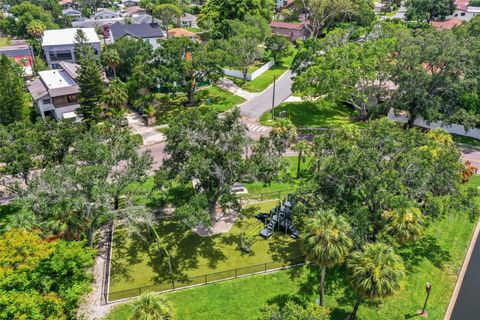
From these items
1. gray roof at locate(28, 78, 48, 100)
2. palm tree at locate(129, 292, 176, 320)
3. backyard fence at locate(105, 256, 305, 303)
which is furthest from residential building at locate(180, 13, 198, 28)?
palm tree at locate(129, 292, 176, 320)

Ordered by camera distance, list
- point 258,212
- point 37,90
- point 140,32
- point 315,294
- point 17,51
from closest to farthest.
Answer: point 315,294, point 258,212, point 37,90, point 140,32, point 17,51

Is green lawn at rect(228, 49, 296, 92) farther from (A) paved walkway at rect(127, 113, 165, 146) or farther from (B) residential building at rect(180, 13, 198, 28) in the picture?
(B) residential building at rect(180, 13, 198, 28)

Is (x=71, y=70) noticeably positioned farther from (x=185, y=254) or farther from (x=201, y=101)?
(x=185, y=254)

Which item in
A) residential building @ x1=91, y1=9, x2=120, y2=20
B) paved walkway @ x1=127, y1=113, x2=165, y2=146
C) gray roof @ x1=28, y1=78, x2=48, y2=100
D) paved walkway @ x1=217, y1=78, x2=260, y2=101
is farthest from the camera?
residential building @ x1=91, y1=9, x2=120, y2=20

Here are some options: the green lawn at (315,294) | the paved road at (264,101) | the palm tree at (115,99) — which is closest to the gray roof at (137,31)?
the palm tree at (115,99)

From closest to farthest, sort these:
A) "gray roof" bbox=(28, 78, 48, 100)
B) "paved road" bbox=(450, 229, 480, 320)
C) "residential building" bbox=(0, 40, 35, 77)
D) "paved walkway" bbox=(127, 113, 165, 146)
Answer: "paved road" bbox=(450, 229, 480, 320)
"paved walkway" bbox=(127, 113, 165, 146)
"gray roof" bbox=(28, 78, 48, 100)
"residential building" bbox=(0, 40, 35, 77)

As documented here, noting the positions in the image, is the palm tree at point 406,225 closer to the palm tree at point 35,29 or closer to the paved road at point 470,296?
the paved road at point 470,296

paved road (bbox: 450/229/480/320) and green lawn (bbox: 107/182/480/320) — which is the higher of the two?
green lawn (bbox: 107/182/480/320)

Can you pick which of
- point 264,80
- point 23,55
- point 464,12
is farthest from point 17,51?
point 464,12
